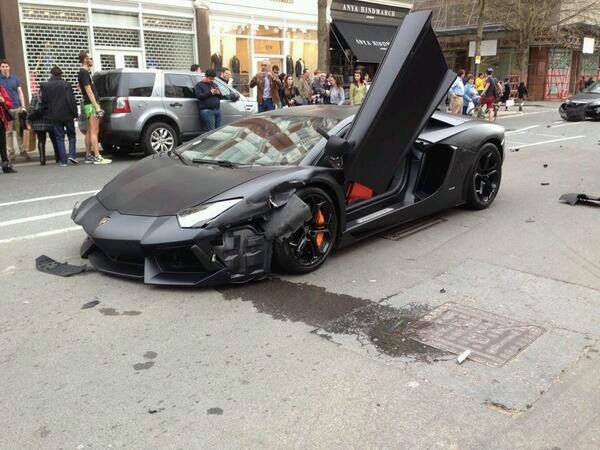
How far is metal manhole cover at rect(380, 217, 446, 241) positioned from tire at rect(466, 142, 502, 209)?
524mm

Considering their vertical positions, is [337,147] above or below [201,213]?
above

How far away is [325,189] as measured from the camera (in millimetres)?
4902

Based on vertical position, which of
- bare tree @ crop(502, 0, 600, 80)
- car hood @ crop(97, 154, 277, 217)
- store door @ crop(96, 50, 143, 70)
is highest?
bare tree @ crop(502, 0, 600, 80)

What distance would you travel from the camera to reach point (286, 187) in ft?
15.0

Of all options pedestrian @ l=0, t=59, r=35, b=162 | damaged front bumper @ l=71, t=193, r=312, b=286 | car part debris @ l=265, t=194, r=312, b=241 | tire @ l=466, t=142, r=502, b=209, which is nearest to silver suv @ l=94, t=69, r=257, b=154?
pedestrian @ l=0, t=59, r=35, b=162

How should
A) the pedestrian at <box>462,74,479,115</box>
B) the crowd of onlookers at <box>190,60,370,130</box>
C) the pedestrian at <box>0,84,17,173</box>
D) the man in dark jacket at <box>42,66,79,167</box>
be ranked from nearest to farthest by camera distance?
the pedestrian at <box>0,84,17,173</box> < the man in dark jacket at <box>42,66,79,167</box> < the crowd of onlookers at <box>190,60,370,130</box> < the pedestrian at <box>462,74,479,115</box>

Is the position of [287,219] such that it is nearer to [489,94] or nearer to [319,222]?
[319,222]

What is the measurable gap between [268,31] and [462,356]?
20258 millimetres

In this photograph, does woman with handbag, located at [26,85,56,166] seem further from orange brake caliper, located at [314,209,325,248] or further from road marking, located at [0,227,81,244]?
orange brake caliper, located at [314,209,325,248]

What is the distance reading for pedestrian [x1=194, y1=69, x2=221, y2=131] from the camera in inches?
472

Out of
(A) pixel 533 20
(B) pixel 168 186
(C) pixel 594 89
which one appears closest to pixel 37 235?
(B) pixel 168 186

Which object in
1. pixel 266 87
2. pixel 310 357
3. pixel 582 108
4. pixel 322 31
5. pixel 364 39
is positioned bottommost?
pixel 310 357

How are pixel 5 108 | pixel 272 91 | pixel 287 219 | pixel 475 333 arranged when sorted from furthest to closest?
pixel 272 91
pixel 5 108
pixel 287 219
pixel 475 333

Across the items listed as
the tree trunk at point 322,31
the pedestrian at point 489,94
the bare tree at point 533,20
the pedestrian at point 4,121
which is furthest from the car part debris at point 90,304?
the bare tree at point 533,20
